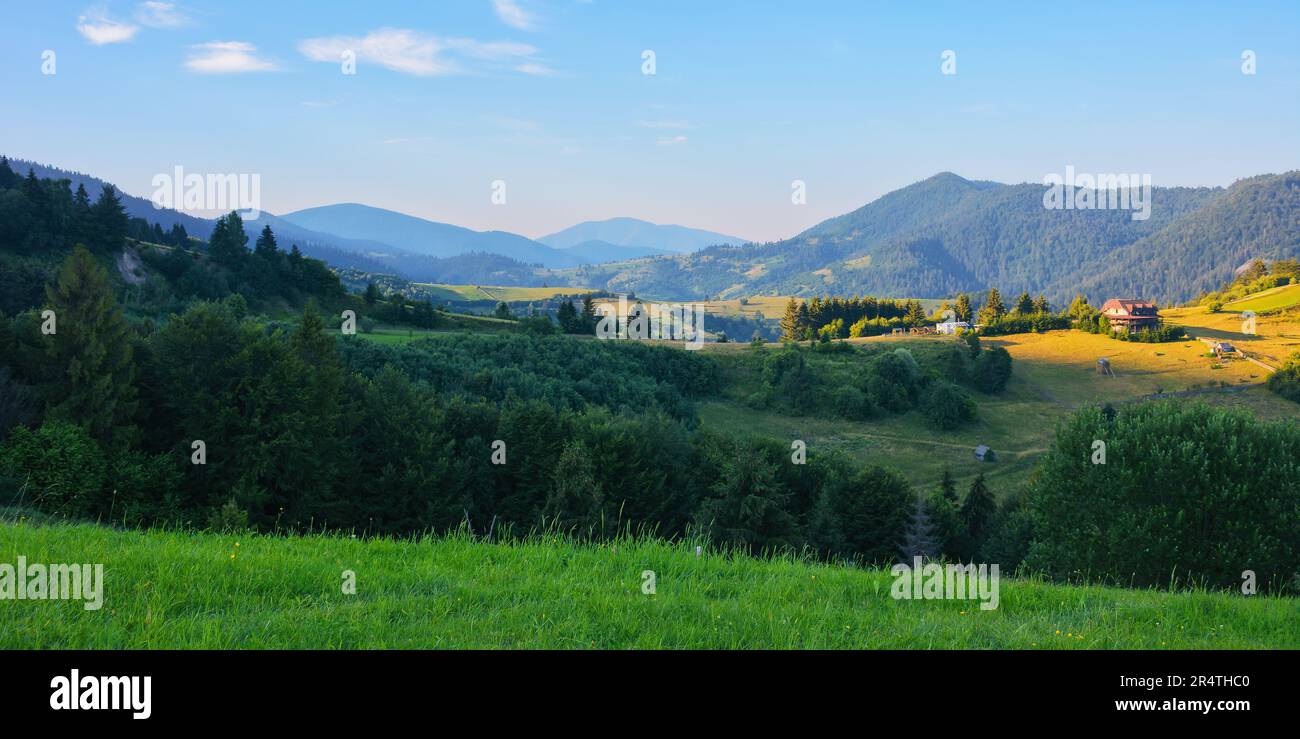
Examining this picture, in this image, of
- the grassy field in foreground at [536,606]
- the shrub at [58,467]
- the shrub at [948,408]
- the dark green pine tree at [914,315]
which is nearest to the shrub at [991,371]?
the shrub at [948,408]

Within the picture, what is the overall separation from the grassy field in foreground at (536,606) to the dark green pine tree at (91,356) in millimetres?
25955

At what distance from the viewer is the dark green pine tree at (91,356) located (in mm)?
30953

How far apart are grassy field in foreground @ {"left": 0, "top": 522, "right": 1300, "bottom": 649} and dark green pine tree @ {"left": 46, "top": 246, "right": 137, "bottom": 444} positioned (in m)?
26.0

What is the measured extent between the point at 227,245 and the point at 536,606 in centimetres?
9639

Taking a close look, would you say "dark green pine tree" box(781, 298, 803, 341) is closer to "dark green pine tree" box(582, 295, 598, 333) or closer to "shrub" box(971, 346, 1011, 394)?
"shrub" box(971, 346, 1011, 394)

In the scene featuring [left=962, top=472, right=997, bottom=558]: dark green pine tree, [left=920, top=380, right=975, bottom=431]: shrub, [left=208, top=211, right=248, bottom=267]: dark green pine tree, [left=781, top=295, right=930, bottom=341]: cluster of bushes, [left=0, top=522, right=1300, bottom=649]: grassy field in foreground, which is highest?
[left=208, top=211, right=248, bottom=267]: dark green pine tree

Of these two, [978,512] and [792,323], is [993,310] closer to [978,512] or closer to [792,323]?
[792,323]

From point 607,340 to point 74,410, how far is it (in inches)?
2718

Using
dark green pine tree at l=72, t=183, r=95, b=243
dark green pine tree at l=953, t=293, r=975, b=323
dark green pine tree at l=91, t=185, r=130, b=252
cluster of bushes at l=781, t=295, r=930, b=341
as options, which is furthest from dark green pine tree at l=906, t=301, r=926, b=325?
dark green pine tree at l=72, t=183, r=95, b=243

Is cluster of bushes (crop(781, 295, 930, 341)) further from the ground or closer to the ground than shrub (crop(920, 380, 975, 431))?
further from the ground

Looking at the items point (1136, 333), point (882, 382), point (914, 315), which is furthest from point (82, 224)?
point (1136, 333)

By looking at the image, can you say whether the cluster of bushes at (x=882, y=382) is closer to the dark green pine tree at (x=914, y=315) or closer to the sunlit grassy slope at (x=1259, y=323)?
the dark green pine tree at (x=914, y=315)

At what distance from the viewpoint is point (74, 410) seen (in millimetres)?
30656

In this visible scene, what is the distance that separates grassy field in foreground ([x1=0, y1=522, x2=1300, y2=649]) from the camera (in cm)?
611
